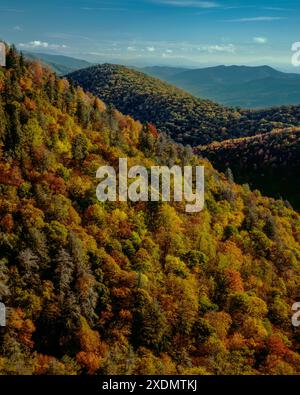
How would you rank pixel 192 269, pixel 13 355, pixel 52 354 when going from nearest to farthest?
1. pixel 13 355
2. pixel 52 354
3. pixel 192 269

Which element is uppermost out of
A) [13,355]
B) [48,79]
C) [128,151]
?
[48,79]

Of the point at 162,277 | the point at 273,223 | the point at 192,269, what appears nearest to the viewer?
the point at 162,277

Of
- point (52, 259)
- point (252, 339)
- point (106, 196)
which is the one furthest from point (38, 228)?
point (252, 339)

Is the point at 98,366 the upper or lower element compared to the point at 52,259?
lower

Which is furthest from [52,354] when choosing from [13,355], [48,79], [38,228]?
[48,79]

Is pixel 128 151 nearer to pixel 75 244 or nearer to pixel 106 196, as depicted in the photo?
pixel 106 196

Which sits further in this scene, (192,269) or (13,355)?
(192,269)
